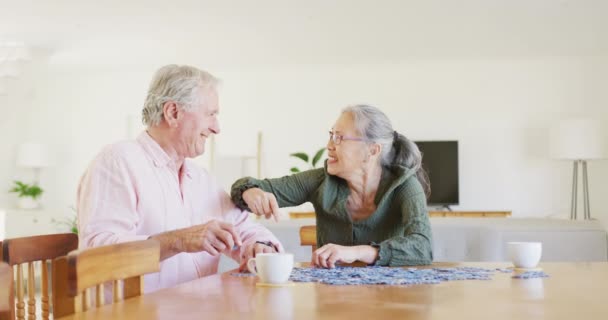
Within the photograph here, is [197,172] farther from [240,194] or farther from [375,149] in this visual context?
[375,149]

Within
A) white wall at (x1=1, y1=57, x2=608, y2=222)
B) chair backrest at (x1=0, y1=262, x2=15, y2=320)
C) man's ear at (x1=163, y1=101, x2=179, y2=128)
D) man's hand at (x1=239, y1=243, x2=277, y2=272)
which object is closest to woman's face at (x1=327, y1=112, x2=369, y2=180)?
man's hand at (x1=239, y1=243, x2=277, y2=272)

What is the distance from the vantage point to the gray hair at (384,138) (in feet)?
8.21

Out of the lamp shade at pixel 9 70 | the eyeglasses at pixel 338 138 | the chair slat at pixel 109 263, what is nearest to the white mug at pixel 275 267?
the chair slat at pixel 109 263

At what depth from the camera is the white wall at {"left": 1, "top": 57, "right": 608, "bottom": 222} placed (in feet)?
30.2

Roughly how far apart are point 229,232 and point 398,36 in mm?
6378

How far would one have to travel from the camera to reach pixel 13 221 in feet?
27.9

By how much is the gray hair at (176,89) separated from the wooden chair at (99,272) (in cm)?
84

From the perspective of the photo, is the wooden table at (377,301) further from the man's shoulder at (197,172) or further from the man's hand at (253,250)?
the man's shoulder at (197,172)

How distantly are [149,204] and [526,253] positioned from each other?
0.99 metres

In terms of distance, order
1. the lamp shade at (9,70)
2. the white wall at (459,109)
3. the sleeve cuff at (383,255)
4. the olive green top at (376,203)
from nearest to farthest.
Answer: the sleeve cuff at (383,255)
the olive green top at (376,203)
the lamp shade at (9,70)
the white wall at (459,109)

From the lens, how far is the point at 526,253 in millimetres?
2006

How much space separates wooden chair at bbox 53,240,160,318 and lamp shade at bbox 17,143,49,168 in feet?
27.4

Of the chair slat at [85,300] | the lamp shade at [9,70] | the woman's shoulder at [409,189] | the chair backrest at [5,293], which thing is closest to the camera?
the chair backrest at [5,293]

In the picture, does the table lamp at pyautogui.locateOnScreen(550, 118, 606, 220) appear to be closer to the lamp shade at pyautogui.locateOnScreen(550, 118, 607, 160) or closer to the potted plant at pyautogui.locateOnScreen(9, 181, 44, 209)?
the lamp shade at pyautogui.locateOnScreen(550, 118, 607, 160)
